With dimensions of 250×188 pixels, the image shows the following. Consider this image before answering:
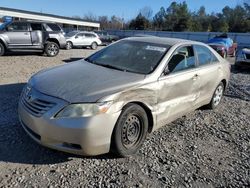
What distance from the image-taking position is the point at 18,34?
13.3m

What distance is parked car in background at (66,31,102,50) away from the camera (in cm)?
2277

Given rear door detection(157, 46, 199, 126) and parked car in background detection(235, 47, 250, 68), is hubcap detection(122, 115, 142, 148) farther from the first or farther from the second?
parked car in background detection(235, 47, 250, 68)

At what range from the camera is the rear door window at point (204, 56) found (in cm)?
556

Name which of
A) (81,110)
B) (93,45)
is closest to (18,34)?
(81,110)

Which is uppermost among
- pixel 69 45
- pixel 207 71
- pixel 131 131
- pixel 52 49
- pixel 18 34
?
pixel 207 71

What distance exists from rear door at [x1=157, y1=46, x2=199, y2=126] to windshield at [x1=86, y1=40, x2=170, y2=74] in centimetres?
24

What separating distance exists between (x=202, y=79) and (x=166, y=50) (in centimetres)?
115

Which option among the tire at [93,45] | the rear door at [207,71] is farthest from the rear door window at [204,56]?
the tire at [93,45]

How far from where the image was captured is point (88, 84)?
387 centimetres

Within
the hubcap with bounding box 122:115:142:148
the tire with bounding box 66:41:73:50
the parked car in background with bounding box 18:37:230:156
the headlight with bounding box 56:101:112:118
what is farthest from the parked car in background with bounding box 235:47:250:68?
the tire with bounding box 66:41:73:50

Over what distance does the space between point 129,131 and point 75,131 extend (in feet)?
2.77

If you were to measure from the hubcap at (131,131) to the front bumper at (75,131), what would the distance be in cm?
28

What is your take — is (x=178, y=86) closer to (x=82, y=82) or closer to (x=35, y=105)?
(x=82, y=82)

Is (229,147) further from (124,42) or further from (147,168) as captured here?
(124,42)
